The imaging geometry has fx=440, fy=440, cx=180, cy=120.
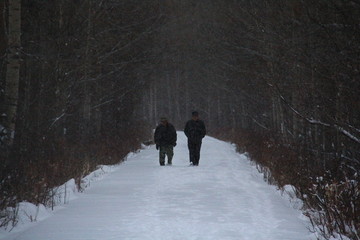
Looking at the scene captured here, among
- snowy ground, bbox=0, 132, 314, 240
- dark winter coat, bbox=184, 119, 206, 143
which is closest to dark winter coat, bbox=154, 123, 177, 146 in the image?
dark winter coat, bbox=184, 119, 206, 143

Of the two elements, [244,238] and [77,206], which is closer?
[244,238]

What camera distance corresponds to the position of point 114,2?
1717 centimetres

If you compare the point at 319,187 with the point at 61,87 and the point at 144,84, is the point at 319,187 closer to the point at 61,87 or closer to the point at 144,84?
the point at 61,87

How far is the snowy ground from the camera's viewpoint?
5516 mm

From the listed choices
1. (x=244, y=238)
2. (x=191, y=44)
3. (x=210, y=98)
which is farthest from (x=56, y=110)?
(x=210, y=98)

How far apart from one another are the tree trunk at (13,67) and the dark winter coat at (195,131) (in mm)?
6113

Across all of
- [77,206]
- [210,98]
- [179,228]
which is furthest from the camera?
[210,98]

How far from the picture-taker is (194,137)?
1430 centimetres

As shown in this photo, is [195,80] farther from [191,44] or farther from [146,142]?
[146,142]

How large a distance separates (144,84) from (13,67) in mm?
11976

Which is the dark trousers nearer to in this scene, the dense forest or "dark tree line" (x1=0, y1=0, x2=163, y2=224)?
the dense forest

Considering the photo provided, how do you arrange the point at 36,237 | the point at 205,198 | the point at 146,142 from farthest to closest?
the point at 146,142, the point at 205,198, the point at 36,237

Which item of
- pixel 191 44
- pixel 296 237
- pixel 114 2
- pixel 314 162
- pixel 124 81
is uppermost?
pixel 191 44

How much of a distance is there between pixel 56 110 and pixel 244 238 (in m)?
9.02
